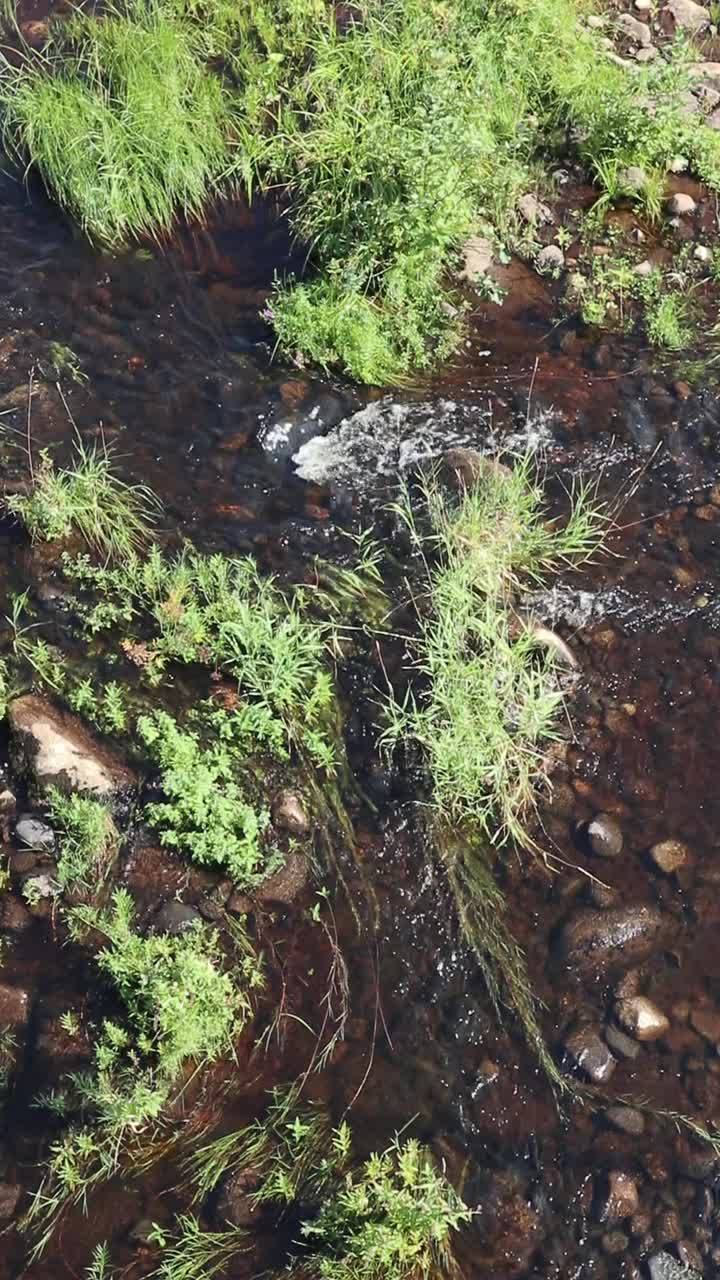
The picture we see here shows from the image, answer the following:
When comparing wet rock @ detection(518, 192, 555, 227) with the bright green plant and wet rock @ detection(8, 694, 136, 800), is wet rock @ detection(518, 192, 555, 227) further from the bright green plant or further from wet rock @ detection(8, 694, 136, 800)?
wet rock @ detection(8, 694, 136, 800)

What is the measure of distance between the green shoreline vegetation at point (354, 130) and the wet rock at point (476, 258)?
3.6 inches

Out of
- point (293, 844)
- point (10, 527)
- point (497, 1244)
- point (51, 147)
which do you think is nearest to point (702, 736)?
point (293, 844)

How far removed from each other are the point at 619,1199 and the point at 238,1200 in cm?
132

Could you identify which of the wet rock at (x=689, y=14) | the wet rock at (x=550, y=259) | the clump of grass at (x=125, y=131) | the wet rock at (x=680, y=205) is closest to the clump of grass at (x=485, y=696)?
the wet rock at (x=550, y=259)

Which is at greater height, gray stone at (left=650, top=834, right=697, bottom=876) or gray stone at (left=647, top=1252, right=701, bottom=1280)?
gray stone at (left=650, top=834, right=697, bottom=876)

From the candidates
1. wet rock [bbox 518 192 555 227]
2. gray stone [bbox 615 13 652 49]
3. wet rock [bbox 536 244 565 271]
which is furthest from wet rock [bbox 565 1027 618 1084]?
gray stone [bbox 615 13 652 49]

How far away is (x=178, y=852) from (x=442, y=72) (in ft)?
15.1

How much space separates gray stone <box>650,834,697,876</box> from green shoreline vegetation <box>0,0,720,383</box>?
2995 millimetres

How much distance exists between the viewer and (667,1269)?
12.2 feet

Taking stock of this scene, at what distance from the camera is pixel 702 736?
5.00 meters

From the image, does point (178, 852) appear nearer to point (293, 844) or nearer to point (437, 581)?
point (293, 844)

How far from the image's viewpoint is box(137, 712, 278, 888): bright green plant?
451 cm

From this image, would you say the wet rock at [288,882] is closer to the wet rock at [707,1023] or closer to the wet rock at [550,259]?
the wet rock at [707,1023]

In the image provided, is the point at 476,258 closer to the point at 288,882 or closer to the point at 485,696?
the point at 485,696
